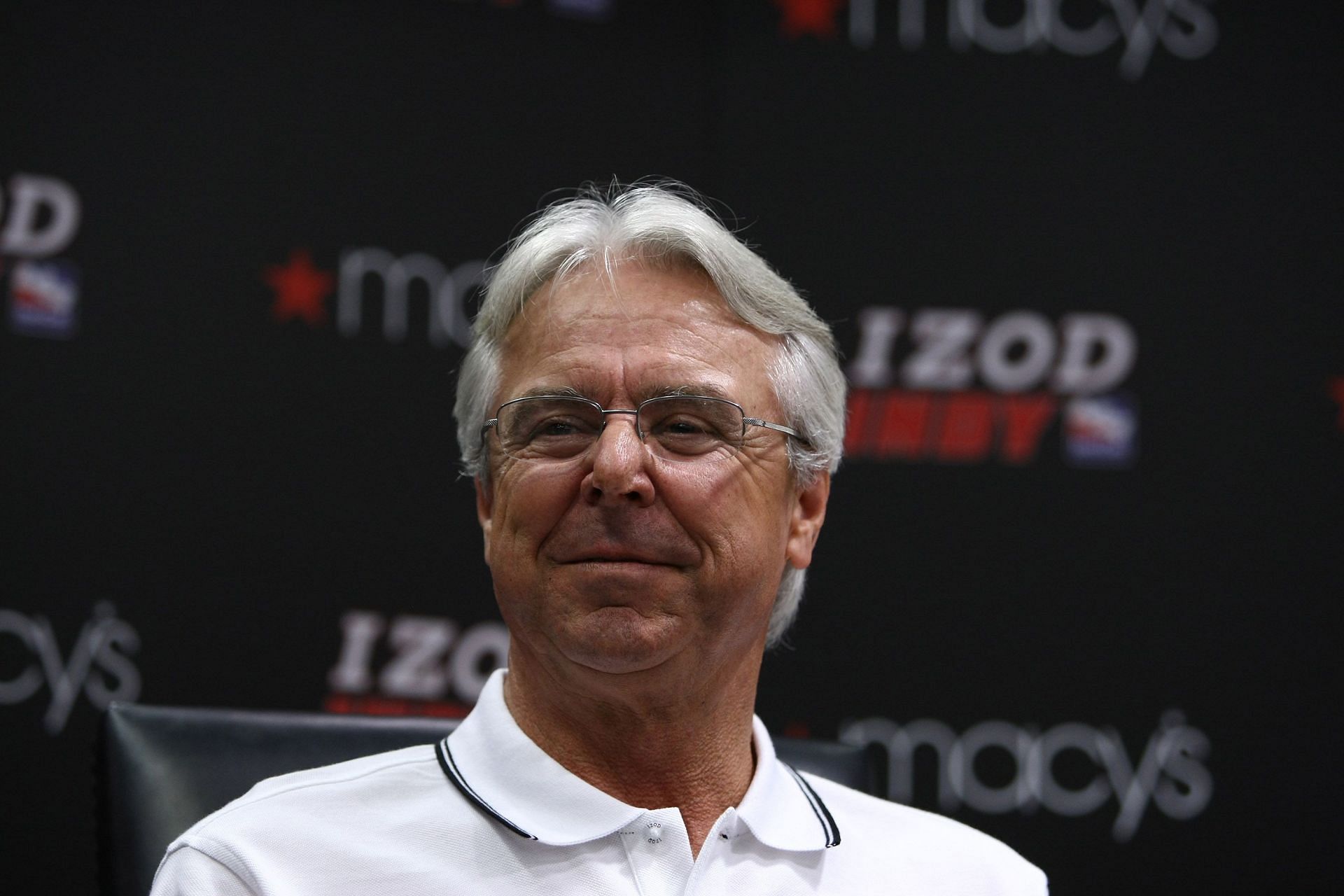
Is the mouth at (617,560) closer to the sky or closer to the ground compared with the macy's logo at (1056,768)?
closer to the sky

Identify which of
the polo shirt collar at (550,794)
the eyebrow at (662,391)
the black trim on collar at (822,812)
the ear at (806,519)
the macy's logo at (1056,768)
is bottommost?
the macy's logo at (1056,768)

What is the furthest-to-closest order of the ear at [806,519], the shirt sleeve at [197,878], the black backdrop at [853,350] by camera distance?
the black backdrop at [853,350] → the ear at [806,519] → the shirt sleeve at [197,878]

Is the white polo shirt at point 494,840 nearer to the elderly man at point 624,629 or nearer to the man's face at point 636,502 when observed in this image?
the elderly man at point 624,629

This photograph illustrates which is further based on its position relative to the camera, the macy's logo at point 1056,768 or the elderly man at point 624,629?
the macy's logo at point 1056,768

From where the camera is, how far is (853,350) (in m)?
2.60

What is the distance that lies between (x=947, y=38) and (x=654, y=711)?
1.84 meters

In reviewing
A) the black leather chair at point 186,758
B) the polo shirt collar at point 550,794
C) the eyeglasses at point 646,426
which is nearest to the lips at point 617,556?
the eyeglasses at point 646,426

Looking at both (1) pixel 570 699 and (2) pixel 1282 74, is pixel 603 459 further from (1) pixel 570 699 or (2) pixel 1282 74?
(2) pixel 1282 74

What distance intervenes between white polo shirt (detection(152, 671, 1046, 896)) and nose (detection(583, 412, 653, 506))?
0.29 metres

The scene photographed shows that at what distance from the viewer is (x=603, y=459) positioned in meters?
1.33

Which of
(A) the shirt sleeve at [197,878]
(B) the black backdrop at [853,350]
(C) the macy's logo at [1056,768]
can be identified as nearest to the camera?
(A) the shirt sleeve at [197,878]

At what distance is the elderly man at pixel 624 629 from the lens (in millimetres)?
1292

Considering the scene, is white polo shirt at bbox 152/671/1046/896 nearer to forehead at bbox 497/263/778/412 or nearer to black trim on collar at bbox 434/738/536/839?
black trim on collar at bbox 434/738/536/839

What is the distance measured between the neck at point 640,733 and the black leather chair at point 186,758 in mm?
218
